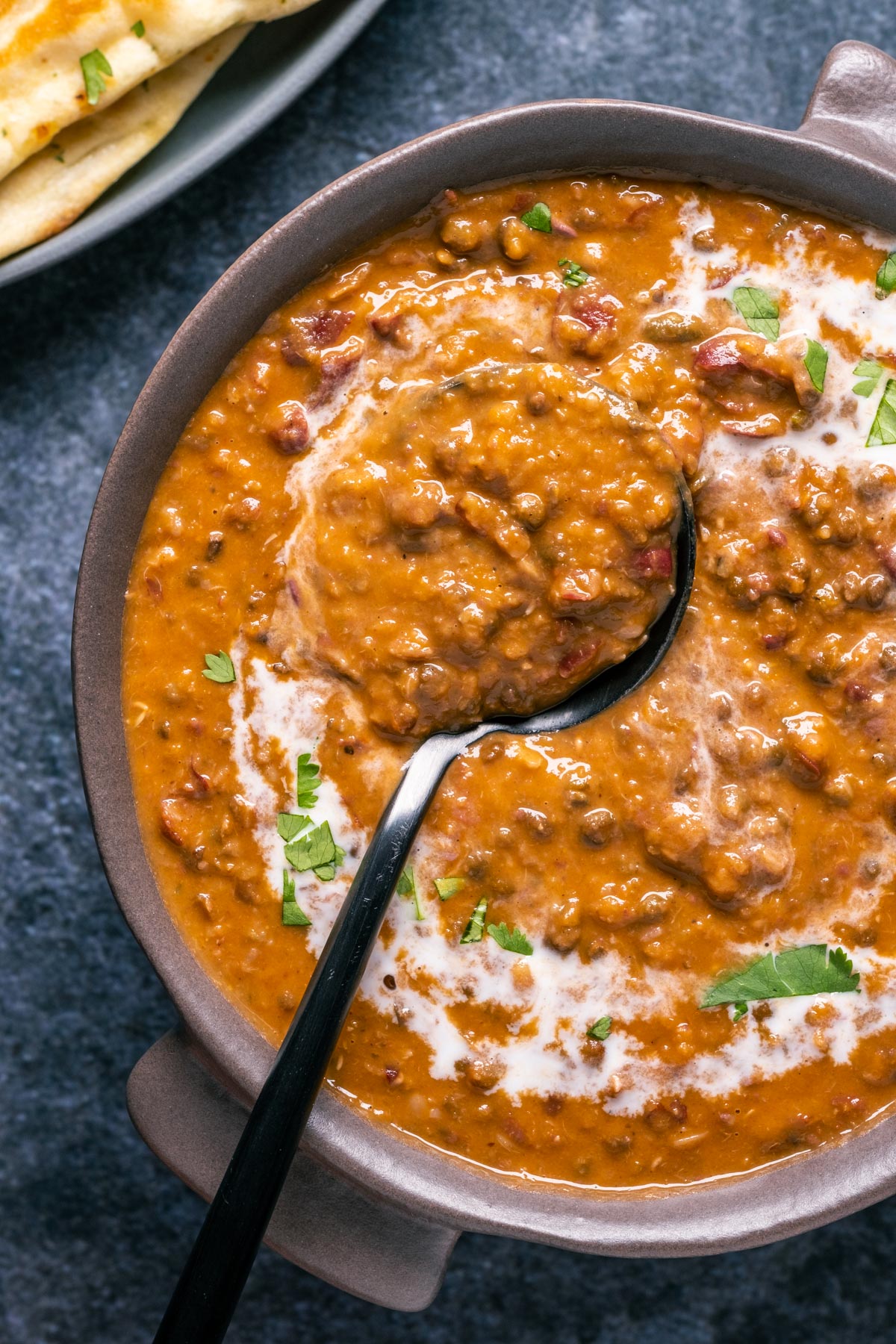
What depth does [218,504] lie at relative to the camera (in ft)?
9.27

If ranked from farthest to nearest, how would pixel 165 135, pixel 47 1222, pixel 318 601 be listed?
1. pixel 47 1222
2. pixel 165 135
3. pixel 318 601

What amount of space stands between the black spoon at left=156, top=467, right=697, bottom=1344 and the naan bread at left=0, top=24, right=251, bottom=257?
168 cm

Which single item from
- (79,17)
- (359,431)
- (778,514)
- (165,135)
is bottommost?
(778,514)

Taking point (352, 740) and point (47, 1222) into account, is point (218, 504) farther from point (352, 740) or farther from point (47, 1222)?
point (47, 1222)

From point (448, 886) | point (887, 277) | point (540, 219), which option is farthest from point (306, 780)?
point (887, 277)

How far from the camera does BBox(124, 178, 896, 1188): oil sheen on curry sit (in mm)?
2730

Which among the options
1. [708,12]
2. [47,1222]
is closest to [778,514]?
[708,12]

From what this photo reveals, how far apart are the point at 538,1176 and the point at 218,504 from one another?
1.72 meters

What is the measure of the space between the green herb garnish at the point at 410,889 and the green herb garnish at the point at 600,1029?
463mm

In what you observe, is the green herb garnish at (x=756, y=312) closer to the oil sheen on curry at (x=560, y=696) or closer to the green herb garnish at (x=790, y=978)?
the oil sheen on curry at (x=560, y=696)

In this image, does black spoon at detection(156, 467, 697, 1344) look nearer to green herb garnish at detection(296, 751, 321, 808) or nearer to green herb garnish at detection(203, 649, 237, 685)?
green herb garnish at detection(296, 751, 321, 808)

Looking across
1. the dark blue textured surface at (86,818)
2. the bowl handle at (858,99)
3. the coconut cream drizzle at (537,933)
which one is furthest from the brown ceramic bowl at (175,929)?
the dark blue textured surface at (86,818)

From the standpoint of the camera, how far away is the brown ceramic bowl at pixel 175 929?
106 inches

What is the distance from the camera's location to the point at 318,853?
2.81 metres
